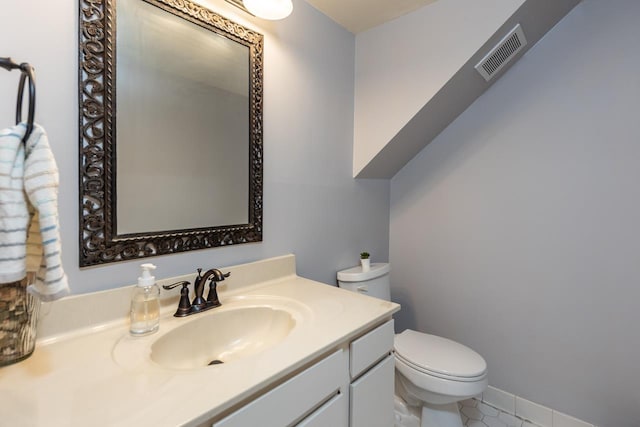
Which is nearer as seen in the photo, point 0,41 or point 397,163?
point 0,41

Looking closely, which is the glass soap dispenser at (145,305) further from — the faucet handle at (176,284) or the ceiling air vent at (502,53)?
the ceiling air vent at (502,53)

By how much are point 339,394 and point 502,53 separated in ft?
5.56

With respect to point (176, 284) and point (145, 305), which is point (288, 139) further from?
point (145, 305)

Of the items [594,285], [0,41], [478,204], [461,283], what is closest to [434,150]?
[478,204]

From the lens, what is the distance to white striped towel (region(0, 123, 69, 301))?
54cm

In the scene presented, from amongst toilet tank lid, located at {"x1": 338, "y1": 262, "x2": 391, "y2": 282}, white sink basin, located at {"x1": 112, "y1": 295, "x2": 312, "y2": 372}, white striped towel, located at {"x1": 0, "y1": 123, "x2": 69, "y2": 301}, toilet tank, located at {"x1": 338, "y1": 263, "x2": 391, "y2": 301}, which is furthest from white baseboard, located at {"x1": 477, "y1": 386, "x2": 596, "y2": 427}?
white striped towel, located at {"x1": 0, "y1": 123, "x2": 69, "y2": 301}

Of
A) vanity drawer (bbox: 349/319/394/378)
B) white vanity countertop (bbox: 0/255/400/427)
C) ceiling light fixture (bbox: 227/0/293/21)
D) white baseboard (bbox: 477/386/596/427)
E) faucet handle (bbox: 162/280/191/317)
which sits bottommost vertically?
white baseboard (bbox: 477/386/596/427)

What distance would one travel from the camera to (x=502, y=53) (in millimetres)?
1465

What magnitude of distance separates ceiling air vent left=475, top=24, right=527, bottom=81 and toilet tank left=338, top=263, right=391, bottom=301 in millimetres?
1188

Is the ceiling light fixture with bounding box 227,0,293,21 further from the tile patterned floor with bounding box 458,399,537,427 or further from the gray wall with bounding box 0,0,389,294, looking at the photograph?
the tile patterned floor with bounding box 458,399,537,427

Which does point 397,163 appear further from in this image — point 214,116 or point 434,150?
point 214,116

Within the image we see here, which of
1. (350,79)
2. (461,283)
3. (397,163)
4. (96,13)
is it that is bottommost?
(461,283)

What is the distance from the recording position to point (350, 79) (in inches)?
69.6

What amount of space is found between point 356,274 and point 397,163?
82 cm
